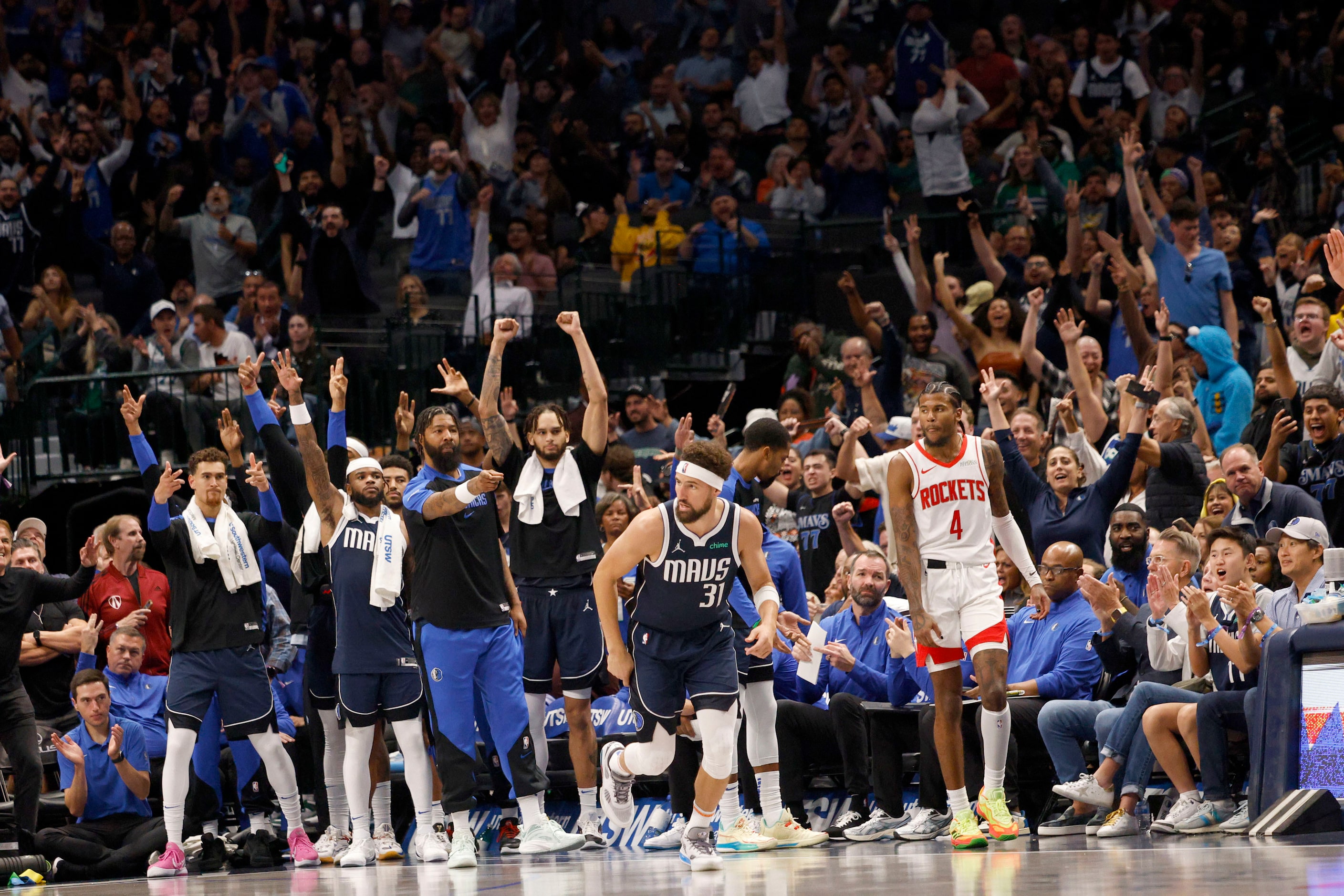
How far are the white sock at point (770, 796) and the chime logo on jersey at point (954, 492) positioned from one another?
1739mm

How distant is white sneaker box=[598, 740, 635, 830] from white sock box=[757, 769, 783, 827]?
2.35 feet

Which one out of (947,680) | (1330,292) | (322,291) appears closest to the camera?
(947,680)

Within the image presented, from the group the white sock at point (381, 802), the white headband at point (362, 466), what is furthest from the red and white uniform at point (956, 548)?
the white sock at point (381, 802)

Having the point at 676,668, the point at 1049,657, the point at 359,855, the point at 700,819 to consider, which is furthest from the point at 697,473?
the point at 359,855

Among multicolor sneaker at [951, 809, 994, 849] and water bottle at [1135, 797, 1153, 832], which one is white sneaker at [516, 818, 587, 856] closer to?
multicolor sneaker at [951, 809, 994, 849]

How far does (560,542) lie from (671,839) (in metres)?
1.86

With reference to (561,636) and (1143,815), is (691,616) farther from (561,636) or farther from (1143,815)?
(1143,815)

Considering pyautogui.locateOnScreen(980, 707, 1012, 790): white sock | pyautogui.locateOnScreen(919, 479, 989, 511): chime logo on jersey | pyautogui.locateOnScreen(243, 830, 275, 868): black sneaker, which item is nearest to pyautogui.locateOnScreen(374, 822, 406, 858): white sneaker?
pyautogui.locateOnScreen(243, 830, 275, 868): black sneaker

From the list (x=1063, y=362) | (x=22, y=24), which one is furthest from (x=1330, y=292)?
(x=22, y=24)

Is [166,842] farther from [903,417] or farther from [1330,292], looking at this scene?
[1330,292]

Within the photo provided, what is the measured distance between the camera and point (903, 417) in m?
12.3

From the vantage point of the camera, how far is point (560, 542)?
10281 mm

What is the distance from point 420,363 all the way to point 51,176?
721 cm

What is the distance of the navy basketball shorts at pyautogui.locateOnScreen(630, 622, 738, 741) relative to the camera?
28.4 ft
